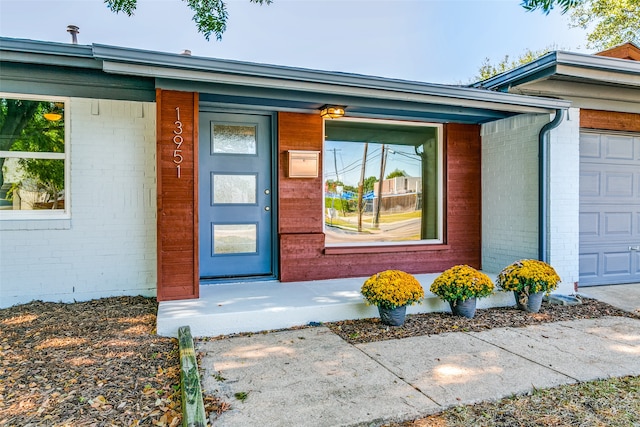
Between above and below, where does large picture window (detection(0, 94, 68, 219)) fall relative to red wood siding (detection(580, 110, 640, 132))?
below

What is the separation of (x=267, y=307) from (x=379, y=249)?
210 centimetres

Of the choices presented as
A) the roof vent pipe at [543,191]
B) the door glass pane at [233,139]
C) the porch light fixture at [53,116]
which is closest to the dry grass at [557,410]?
the roof vent pipe at [543,191]

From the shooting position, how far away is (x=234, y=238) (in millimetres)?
4977

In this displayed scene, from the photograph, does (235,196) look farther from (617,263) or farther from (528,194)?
(617,263)

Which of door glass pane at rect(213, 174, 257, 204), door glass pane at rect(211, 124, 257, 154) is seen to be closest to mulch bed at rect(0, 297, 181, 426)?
door glass pane at rect(213, 174, 257, 204)

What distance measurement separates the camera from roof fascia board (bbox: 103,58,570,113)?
11.7ft

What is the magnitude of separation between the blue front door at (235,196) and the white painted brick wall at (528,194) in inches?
121

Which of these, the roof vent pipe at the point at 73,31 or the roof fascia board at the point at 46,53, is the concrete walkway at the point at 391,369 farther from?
the roof vent pipe at the point at 73,31

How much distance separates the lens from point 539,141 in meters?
5.04

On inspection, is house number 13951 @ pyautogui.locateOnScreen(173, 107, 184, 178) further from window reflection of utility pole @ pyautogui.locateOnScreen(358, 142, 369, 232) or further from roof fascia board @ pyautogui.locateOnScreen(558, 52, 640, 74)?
roof fascia board @ pyautogui.locateOnScreen(558, 52, 640, 74)

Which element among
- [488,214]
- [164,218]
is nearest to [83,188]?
[164,218]

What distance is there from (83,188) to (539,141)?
17.2 feet

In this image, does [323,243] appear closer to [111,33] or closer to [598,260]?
[598,260]

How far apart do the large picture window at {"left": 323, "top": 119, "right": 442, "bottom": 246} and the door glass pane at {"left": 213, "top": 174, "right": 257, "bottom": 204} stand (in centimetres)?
96
